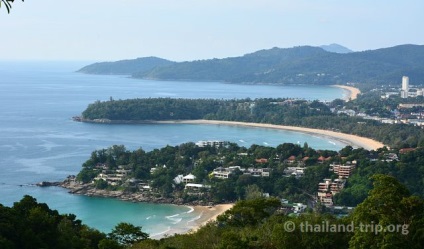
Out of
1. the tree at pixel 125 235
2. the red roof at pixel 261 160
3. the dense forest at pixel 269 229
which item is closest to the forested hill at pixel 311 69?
the red roof at pixel 261 160

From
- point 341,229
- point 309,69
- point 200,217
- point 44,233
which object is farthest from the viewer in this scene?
point 309,69

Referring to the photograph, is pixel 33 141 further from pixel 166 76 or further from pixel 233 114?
pixel 166 76

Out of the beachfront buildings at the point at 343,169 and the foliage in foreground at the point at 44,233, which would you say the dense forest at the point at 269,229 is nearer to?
the foliage in foreground at the point at 44,233

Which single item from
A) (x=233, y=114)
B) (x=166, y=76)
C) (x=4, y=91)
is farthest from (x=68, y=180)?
(x=166, y=76)

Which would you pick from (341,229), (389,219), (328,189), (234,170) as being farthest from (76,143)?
(389,219)

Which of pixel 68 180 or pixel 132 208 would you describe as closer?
pixel 132 208

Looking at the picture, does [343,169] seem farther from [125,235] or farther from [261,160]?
[125,235]

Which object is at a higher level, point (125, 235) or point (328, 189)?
point (125, 235)
